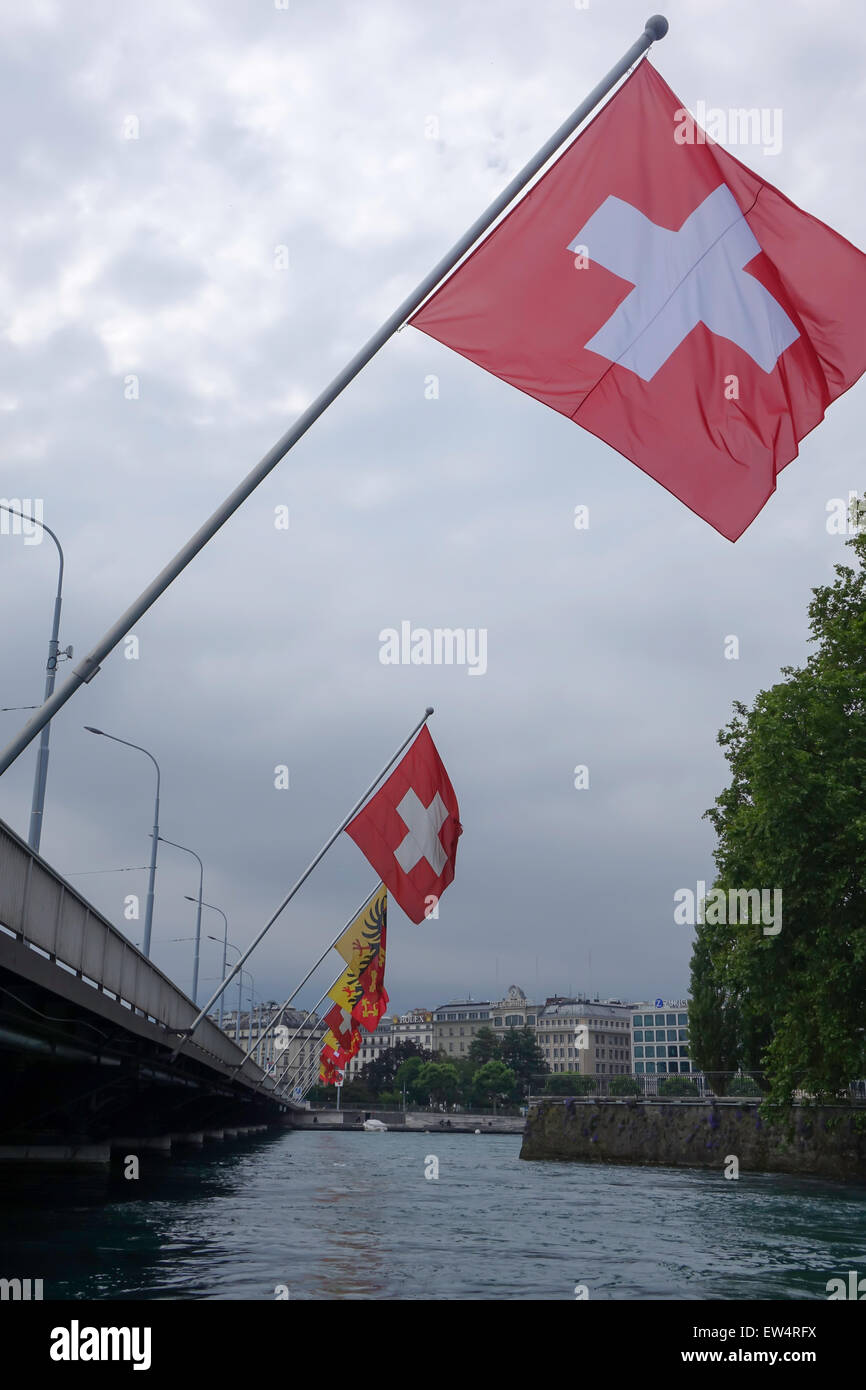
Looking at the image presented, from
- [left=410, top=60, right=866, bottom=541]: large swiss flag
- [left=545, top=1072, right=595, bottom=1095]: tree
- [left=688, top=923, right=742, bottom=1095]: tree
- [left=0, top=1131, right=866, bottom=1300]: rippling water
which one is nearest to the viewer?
[left=410, top=60, right=866, bottom=541]: large swiss flag

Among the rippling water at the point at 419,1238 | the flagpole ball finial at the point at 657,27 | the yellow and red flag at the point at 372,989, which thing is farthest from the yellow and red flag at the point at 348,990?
the flagpole ball finial at the point at 657,27

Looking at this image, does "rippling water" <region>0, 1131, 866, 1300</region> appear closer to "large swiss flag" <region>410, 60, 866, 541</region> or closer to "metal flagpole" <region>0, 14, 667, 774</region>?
"metal flagpole" <region>0, 14, 667, 774</region>

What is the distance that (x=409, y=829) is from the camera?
82.1 ft

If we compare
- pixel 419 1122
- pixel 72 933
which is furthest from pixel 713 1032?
pixel 419 1122

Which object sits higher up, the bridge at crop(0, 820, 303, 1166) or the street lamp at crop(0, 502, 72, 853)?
the street lamp at crop(0, 502, 72, 853)

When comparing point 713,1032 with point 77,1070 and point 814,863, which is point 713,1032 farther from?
point 77,1070

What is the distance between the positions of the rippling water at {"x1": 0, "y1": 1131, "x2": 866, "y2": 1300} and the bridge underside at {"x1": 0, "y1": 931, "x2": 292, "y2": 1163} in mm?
1681

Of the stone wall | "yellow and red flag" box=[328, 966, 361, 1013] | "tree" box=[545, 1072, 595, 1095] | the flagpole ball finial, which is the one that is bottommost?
"tree" box=[545, 1072, 595, 1095]

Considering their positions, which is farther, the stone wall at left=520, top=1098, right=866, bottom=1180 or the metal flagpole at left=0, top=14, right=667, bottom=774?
the stone wall at left=520, top=1098, right=866, bottom=1180

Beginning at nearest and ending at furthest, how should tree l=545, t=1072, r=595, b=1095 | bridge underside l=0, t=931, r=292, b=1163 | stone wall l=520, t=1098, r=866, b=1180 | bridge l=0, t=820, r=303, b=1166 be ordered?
bridge l=0, t=820, r=303, b=1166
bridge underside l=0, t=931, r=292, b=1163
stone wall l=520, t=1098, r=866, b=1180
tree l=545, t=1072, r=595, b=1095

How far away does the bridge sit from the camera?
19.1m

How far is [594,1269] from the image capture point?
64.2ft

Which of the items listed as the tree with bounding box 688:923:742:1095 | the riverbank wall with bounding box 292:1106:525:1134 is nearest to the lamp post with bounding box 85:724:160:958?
the tree with bounding box 688:923:742:1095
